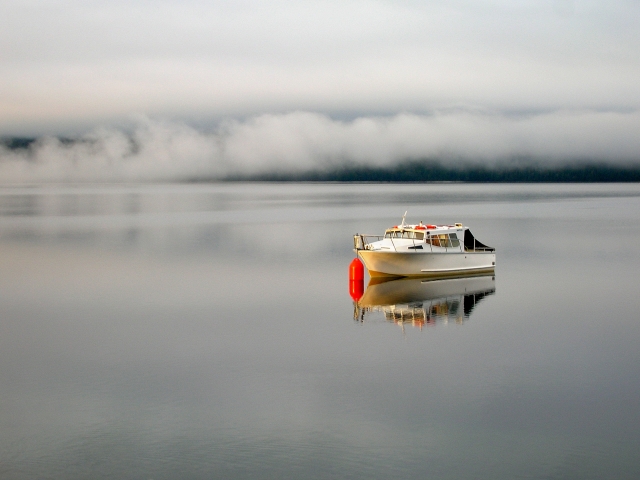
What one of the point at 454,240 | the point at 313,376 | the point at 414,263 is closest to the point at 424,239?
the point at 414,263

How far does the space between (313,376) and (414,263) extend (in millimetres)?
17660

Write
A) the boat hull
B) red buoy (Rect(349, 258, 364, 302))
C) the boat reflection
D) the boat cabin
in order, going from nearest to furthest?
the boat reflection
red buoy (Rect(349, 258, 364, 302))
the boat hull
the boat cabin

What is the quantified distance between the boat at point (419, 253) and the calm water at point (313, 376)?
1.24m

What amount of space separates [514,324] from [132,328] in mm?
13519

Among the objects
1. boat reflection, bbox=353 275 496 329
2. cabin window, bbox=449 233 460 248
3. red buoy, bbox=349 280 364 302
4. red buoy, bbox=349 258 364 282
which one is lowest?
boat reflection, bbox=353 275 496 329

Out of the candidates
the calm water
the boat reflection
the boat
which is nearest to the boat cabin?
the boat

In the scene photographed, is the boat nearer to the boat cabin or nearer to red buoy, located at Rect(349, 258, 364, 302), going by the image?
the boat cabin

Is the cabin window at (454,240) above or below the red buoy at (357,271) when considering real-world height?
above

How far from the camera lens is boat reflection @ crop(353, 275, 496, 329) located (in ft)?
92.0

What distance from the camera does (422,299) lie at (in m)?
32.0

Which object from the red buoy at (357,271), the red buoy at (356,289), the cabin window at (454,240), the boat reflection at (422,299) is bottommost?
the boat reflection at (422,299)

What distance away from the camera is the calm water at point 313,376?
14.2 metres

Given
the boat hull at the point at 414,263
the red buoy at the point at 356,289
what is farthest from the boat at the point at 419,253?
the red buoy at the point at 356,289

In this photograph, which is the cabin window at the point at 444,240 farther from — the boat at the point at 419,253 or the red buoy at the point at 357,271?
the red buoy at the point at 357,271
